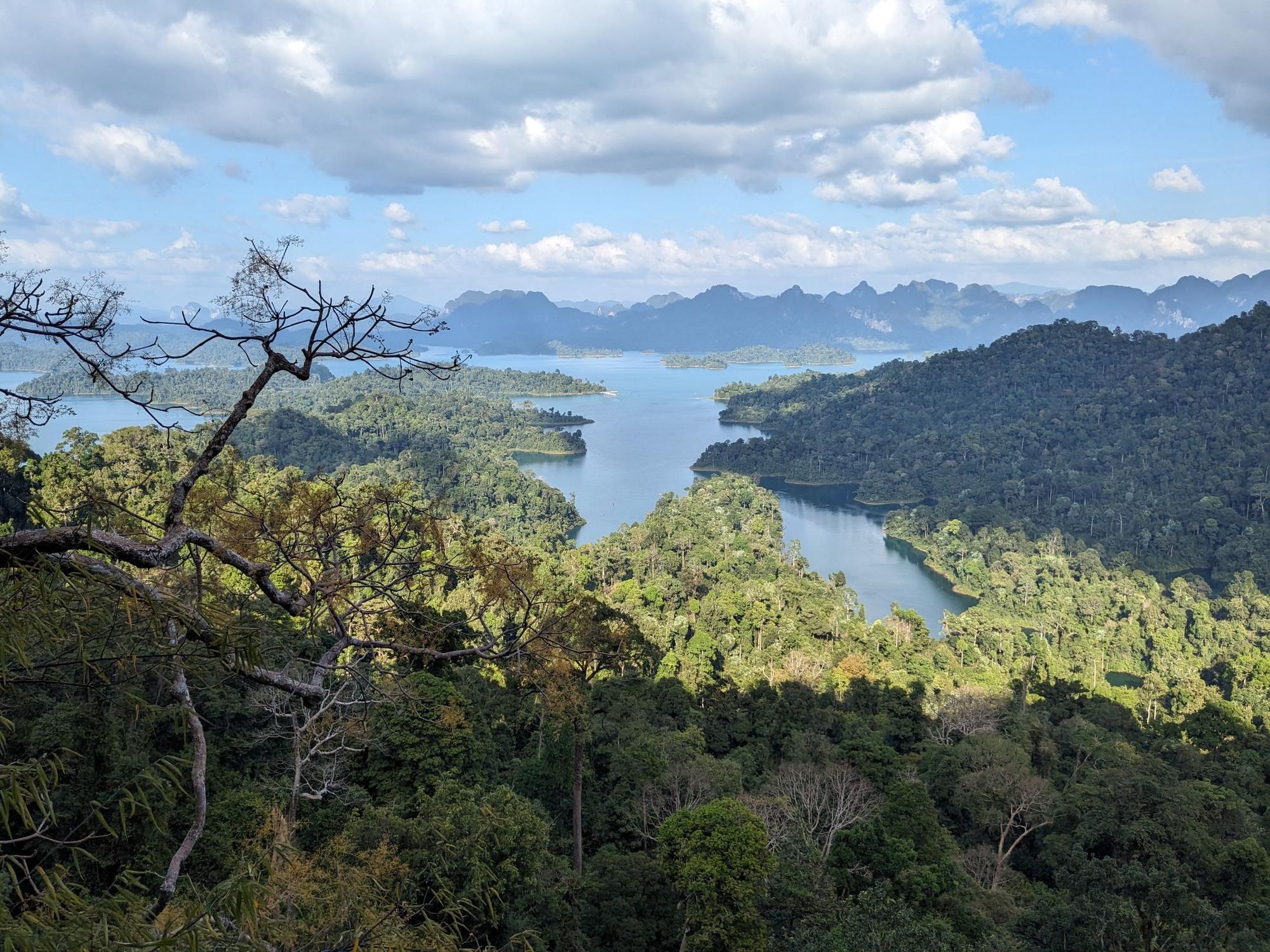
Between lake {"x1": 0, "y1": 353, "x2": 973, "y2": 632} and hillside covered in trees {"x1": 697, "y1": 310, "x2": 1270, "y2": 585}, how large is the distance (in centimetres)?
352

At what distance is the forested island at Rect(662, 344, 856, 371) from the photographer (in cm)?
13962

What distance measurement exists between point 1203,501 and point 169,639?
1685 inches

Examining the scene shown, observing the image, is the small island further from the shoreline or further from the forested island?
the shoreline

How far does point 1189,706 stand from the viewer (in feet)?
56.9

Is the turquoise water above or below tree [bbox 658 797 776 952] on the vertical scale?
above

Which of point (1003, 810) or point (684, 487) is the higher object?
point (684, 487)

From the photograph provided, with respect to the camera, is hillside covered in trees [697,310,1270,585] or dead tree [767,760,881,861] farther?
hillside covered in trees [697,310,1270,585]

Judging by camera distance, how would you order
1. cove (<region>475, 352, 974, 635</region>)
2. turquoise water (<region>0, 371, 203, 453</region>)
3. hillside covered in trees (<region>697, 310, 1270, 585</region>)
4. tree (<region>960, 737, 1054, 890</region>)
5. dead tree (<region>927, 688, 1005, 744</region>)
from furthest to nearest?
hillside covered in trees (<region>697, 310, 1270, 585</region>) < cove (<region>475, 352, 974, 635</region>) < turquoise water (<region>0, 371, 203, 453</region>) < dead tree (<region>927, 688, 1005, 744</region>) < tree (<region>960, 737, 1054, 890</region>)

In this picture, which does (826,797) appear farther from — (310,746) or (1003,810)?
(310,746)

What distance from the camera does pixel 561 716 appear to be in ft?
22.3

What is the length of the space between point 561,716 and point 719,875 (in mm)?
1801

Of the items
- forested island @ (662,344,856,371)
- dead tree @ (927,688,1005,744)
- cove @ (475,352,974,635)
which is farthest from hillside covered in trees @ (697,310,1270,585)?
forested island @ (662,344,856,371)

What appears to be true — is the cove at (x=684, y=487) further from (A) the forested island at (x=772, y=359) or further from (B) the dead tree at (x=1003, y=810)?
(A) the forested island at (x=772, y=359)

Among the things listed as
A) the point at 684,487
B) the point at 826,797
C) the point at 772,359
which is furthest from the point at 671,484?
the point at 772,359
